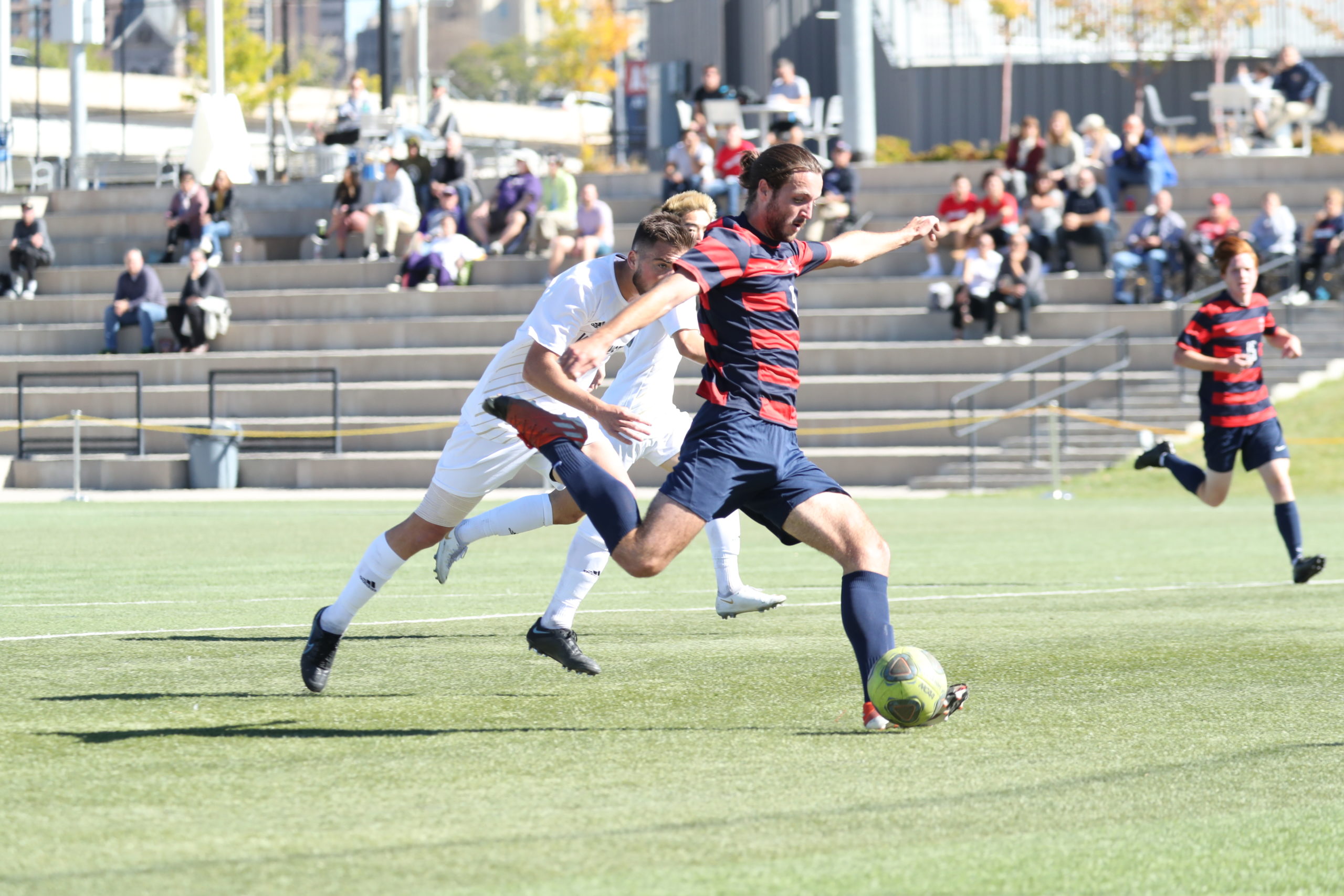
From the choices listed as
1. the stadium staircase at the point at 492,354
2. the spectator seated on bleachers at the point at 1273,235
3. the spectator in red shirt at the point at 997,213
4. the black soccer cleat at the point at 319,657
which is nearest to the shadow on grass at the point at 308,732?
the black soccer cleat at the point at 319,657

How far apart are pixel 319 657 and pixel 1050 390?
752 inches

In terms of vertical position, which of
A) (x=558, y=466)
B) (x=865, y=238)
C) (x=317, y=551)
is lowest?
(x=317, y=551)

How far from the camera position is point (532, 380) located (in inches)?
249

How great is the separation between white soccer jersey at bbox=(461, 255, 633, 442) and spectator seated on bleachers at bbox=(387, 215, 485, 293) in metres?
21.3

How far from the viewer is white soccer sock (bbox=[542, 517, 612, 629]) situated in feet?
23.5

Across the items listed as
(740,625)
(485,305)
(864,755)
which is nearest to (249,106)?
(485,305)

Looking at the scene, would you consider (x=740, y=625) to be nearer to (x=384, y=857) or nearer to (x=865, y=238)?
(x=865, y=238)

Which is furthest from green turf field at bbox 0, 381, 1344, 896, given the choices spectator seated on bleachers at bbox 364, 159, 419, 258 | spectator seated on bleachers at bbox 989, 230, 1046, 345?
spectator seated on bleachers at bbox 364, 159, 419, 258

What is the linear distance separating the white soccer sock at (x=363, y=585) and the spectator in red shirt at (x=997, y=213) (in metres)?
19.7

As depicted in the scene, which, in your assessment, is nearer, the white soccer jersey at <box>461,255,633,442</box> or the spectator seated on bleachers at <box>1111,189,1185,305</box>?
the white soccer jersey at <box>461,255,633,442</box>

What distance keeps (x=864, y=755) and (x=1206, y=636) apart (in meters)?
3.42

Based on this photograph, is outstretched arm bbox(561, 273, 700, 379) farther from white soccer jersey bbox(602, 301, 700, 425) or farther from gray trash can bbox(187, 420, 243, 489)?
gray trash can bbox(187, 420, 243, 489)

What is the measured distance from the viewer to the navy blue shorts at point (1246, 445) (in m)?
11.2

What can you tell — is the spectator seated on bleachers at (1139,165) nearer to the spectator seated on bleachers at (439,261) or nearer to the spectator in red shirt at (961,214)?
the spectator in red shirt at (961,214)
